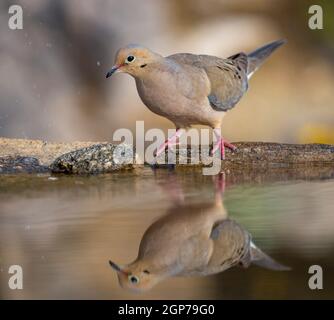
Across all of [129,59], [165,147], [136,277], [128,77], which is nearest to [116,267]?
[136,277]

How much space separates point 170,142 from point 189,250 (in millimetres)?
2553

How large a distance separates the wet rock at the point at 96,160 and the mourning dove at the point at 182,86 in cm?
33

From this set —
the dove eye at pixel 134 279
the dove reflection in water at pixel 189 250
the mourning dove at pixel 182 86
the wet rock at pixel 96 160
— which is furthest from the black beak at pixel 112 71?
the dove eye at pixel 134 279

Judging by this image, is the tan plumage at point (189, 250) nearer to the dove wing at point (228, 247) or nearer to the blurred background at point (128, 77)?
the dove wing at point (228, 247)

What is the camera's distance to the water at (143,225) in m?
3.27

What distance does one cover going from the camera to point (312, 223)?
164 inches

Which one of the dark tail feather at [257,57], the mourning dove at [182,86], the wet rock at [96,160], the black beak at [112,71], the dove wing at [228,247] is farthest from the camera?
the dark tail feather at [257,57]

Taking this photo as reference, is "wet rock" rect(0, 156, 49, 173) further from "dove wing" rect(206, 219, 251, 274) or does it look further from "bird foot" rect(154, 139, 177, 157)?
"dove wing" rect(206, 219, 251, 274)

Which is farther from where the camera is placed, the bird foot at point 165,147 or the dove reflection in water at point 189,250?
the bird foot at point 165,147

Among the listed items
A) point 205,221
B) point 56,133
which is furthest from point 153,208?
point 56,133

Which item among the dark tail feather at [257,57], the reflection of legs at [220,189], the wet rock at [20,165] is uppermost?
the dark tail feather at [257,57]

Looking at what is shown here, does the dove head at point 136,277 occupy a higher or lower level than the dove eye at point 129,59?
lower

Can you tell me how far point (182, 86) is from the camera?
19.4 ft

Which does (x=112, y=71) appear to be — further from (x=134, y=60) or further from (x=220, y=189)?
(x=220, y=189)
